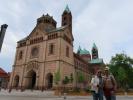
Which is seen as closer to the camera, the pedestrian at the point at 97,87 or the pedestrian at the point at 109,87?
the pedestrian at the point at 109,87

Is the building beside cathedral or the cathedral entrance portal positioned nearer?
the building beside cathedral

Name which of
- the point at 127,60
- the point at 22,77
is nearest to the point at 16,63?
the point at 22,77

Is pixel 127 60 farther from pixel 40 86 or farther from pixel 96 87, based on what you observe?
pixel 96 87

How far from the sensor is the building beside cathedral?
47.4 meters

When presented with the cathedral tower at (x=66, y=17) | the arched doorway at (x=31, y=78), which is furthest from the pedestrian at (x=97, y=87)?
the cathedral tower at (x=66, y=17)

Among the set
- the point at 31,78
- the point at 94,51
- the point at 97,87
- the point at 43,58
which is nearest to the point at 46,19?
the point at 43,58

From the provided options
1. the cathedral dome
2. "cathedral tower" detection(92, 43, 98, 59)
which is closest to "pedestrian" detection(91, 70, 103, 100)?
the cathedral dome

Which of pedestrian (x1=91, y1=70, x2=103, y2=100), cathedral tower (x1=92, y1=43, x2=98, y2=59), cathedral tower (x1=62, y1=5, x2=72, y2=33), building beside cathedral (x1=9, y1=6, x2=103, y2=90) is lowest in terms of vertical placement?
pedestrian (x1=91, y1=70, x2=103, y2=100)

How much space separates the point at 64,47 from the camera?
50.8 meters

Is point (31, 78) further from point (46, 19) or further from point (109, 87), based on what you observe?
point (109, 87)

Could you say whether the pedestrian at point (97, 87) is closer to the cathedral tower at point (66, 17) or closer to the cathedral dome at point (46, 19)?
the cathedral dome at point (46, 19)

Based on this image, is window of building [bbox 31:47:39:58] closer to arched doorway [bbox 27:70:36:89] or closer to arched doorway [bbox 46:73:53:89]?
arched doorway [bbox 27:70:36:89]

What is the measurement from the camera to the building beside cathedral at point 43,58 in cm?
4741

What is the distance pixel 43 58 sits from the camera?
165ft
